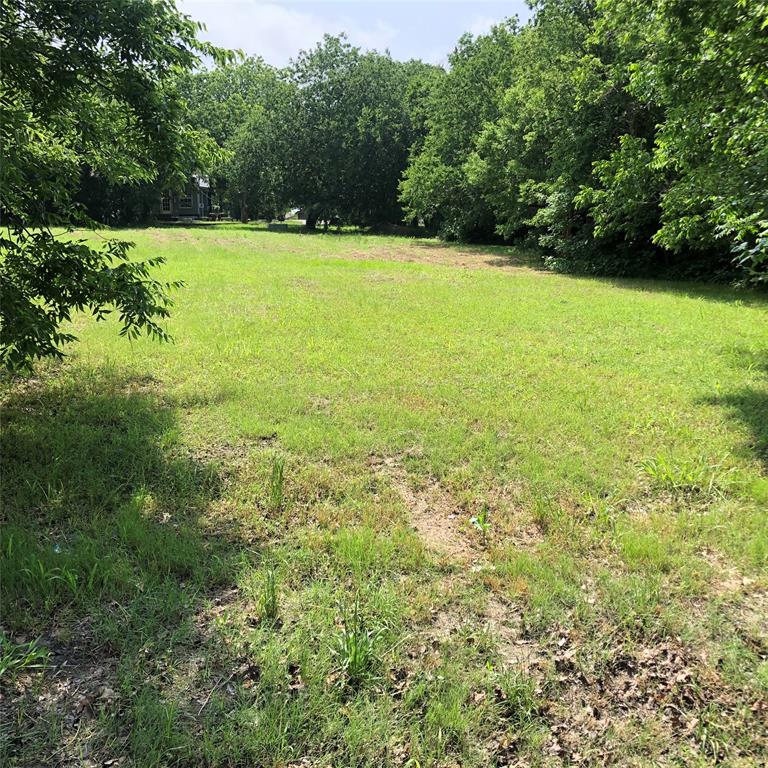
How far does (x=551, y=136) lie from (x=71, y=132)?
55.9ft

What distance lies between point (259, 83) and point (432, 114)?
23.8 m

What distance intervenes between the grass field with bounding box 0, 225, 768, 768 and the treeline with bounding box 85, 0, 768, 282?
2289 millimetres

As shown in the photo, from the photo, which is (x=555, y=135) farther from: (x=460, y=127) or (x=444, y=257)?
(x=460, y=127)

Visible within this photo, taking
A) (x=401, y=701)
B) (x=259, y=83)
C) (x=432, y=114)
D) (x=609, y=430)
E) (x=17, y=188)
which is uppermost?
(x=259, y=83)

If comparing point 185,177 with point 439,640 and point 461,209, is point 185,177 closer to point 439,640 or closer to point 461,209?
point 439,640

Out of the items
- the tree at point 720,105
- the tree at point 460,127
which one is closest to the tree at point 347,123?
the tree at point 460,127

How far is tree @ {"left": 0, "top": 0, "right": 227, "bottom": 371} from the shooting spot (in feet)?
11.4

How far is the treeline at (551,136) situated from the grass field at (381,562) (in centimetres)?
229

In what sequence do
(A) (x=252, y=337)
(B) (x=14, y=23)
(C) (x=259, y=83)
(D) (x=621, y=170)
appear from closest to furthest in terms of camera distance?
1. (B) (x=14, y=23)
2. (A) (x=252, y=337)
3. (D) (x=621, y=170)
4. (C) (x=259, y=83)

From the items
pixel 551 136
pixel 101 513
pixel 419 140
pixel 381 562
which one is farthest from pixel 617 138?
pixel 419 140

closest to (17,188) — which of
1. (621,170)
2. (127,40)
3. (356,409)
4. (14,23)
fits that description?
(14,23)

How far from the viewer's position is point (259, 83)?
4694cm

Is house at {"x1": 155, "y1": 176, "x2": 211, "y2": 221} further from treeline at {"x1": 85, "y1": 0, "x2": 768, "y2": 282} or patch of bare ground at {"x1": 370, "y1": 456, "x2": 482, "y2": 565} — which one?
patch of bare ground at {"x1": 370, "y1": 456, "x2": 482, "y2": 565}

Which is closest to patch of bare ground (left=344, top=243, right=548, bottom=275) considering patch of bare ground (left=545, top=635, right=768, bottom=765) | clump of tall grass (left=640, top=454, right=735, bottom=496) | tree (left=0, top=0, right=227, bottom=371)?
clump of tall grass (left=640, top=454, right=735, bottom=496)
